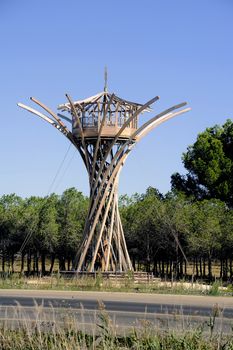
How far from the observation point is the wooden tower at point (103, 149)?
34.0m

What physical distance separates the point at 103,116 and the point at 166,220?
14901 millimetres

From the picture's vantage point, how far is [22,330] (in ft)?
38.4

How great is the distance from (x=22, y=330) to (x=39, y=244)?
4041cm

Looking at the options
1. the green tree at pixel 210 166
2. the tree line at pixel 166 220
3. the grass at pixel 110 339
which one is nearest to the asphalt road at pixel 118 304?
the grass at pixel 110 339

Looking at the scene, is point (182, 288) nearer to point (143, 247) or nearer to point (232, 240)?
point (232, 240)

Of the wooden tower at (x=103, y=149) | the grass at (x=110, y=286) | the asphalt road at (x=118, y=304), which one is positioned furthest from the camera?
the wooden tower at (x=103, y=149)

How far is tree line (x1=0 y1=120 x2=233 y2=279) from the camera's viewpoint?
47000mm

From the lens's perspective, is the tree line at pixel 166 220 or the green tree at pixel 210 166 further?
the green tree at pixel 210 166

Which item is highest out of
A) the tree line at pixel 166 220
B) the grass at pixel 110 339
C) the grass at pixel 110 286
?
the tree line at pixel 166 220

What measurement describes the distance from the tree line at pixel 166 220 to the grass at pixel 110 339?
2971cm

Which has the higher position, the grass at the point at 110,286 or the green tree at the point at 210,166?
the green tree at the point at 210,166

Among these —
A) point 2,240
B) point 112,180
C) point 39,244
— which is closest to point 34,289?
point 112,180

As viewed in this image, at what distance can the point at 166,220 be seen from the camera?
47.2m

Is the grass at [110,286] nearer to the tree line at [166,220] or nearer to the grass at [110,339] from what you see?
the tree line at [166,220]
